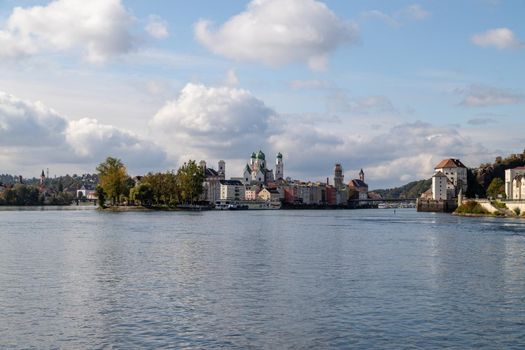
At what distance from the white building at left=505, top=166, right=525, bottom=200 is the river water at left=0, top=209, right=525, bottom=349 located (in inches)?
4417

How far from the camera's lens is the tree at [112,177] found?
15275 centimetres

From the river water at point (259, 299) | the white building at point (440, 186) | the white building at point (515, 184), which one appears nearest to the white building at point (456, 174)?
the white building at point (440, 186)

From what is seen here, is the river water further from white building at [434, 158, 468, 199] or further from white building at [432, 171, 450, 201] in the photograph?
white building at [434, 158, 468, 199]

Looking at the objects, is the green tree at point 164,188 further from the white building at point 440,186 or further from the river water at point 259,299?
the river water at point 259,299

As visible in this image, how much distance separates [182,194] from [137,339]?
149 metres

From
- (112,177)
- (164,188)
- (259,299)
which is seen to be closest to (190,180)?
(164,188)

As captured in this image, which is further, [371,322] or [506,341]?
[371,322]

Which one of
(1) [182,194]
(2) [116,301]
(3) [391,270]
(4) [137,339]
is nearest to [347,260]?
(3) [391,270]

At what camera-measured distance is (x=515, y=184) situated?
512 ft

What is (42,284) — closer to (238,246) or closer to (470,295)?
(470,295)

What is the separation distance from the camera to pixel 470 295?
28.1 meters

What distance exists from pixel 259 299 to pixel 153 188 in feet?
459

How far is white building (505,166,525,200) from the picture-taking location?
497 feet

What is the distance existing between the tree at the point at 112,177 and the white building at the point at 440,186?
291ft
